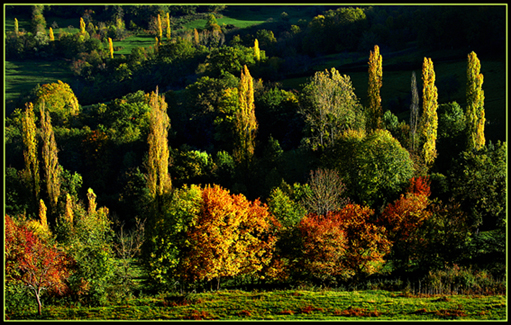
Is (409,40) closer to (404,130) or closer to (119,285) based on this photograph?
(404,130)

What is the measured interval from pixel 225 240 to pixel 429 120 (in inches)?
931

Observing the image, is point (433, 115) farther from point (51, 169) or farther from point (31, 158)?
point (31, 158)

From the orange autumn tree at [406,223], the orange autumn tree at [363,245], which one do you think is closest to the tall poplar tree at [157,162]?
the orange autumn tree at [363,245]

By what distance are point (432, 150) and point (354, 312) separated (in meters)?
23.0

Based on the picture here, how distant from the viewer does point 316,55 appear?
100 metres

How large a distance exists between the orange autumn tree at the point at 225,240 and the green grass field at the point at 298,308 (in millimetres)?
2077

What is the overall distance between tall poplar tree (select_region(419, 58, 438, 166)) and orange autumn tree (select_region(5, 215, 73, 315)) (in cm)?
3213

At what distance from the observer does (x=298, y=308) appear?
32.9 metres

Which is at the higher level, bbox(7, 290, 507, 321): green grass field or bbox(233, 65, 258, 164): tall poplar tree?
bbox(233, 65, 258, 164): tall poplar tree

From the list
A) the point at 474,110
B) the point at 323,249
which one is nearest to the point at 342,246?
the point at 323,249

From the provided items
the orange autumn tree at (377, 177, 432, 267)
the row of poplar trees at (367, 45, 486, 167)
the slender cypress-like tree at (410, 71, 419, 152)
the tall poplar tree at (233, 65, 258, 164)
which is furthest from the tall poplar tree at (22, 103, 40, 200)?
the row of poplar trees at (367, 45, 486, 167)

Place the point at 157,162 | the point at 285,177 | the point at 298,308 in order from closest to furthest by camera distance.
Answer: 1. the point at 298,308
2. the point at 157,162
3. the point at 285,177

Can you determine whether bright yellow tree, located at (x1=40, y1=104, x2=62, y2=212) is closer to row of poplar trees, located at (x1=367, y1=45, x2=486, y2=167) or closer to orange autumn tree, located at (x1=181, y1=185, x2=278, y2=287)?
orange autumn tree, located at (x1=181, y1=185, x2=278, y2=287)

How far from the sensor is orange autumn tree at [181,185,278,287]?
37906 millimetres
